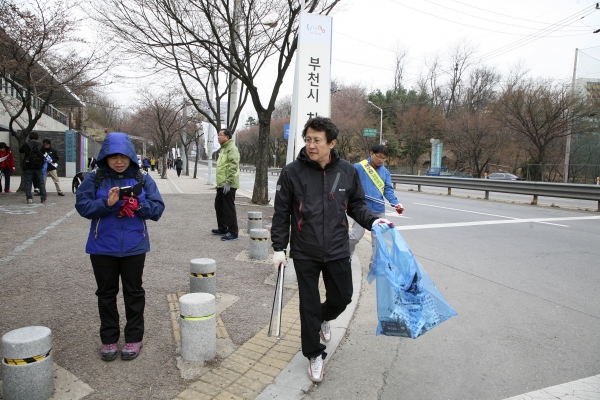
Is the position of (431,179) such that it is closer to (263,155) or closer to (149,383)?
(263,155)

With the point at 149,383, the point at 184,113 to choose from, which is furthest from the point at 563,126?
the point at 149,383

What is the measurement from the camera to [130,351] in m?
3.12

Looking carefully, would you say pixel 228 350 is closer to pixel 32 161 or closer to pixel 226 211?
pixel 226 211

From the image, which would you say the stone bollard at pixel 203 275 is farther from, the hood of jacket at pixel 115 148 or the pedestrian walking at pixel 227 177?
the pedestrian walking at pixel 227 177

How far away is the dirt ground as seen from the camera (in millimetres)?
2951

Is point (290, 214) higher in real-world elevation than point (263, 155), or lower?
lower

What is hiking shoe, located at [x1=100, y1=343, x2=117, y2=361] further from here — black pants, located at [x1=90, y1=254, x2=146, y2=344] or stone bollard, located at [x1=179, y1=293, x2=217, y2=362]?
stone bollard, located at [x1=179, y1=293, x2=217, y2=362]

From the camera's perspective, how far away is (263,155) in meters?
12.9

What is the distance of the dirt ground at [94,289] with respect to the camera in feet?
9.68

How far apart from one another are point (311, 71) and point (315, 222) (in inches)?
165

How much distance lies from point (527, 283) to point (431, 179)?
17.6 m

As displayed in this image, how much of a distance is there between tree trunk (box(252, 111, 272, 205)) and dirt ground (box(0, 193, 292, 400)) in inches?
174

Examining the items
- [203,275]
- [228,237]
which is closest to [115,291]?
[203,275]

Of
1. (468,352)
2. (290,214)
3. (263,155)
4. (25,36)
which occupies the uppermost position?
(25,36)
